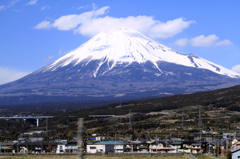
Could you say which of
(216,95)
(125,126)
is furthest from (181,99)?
(125,126)

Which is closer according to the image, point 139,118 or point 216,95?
point 139,118

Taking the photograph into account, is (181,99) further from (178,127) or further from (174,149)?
(174,149)

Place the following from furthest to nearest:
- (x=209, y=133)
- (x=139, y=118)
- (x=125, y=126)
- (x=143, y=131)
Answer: (x=139, y=118) < (x=125, y=126) < (x=143, y=131) < (x=209, y=133)

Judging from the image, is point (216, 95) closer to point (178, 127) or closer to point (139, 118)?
point (139, 118)

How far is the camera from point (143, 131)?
96.5 m

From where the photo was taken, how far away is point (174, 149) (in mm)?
70312

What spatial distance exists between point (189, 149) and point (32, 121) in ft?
230

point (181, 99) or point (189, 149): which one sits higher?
point (181, 99)

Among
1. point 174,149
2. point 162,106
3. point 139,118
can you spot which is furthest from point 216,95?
point 174,149

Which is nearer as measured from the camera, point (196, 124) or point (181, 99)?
point (196, 124)

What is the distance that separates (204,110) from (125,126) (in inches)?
1016

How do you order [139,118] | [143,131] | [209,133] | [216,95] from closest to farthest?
1. [209,133]
2. [143,131]
3. [139,118]
4. [216,95]

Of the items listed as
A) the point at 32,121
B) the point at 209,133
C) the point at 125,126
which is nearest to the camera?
the point at 209,133

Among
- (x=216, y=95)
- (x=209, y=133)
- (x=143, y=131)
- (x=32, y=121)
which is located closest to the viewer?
(x=209, y=133)
